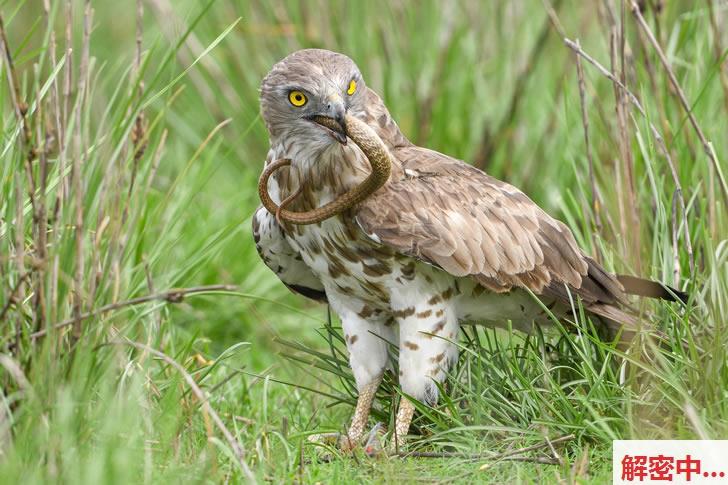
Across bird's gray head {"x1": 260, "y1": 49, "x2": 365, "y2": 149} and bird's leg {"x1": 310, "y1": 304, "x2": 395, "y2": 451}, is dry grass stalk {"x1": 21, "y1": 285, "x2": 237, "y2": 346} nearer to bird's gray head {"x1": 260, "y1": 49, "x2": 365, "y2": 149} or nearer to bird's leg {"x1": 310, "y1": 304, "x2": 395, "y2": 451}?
bird's gray head {"x1": 260, "y1": 49, "x2": 365, "y2": 149}

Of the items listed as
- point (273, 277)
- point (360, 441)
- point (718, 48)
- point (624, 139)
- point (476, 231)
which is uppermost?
point (718, 48)

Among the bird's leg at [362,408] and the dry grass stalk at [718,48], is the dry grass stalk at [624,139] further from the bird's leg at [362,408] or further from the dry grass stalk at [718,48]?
the bird's leg at [362,408]

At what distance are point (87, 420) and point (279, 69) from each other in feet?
4.90

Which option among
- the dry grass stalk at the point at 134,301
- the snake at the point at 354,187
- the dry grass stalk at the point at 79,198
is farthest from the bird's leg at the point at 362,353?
the dry grass stalk at the point at 79,198

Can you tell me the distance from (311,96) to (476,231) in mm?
775

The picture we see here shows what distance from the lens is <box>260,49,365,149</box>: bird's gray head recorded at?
13.1 feet

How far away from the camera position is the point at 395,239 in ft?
13.2

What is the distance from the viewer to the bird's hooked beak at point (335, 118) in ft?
12.9

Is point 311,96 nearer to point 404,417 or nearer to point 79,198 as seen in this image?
point 79,198

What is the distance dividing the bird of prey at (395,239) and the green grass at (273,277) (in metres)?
0.14

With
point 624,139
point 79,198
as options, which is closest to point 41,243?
point 79,198

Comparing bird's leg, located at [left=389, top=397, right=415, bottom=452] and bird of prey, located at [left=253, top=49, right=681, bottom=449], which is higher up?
bird of prey, located at [left=253, top=49, right=681, bottom=449]

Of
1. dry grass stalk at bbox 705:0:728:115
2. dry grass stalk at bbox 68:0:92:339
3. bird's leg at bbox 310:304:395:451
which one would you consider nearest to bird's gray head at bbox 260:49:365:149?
bird's leg at bbox 310:304:395:451

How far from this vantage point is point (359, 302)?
4.43 metres
